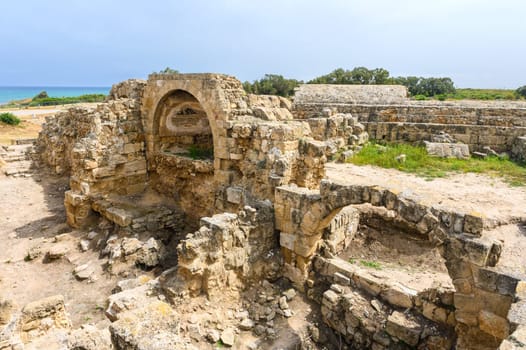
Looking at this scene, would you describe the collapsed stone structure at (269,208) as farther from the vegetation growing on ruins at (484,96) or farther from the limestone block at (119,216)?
the vegetation growing on ruins at (484,96)

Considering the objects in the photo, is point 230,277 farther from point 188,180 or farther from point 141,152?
point 141,152

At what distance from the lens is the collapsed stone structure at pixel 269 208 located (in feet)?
15.3

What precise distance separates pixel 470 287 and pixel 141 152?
885 cm

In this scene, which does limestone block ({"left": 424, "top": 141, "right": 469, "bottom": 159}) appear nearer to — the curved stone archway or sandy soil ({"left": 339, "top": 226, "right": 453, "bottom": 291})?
sandy soil ({"left": 339, "top": 226, "right": 453, "bottom": 291})

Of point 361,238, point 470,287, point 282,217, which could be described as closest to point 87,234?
point 282,217

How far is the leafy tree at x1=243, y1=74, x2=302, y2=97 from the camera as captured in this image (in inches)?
1217

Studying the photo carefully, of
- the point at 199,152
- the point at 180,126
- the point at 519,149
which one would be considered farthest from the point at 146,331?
the point at 519,149

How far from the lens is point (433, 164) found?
11508 mm

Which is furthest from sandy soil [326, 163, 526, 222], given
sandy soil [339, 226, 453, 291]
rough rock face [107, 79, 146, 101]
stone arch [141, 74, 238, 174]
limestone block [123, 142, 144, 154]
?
rough rock face [107, 79, 146, 101]

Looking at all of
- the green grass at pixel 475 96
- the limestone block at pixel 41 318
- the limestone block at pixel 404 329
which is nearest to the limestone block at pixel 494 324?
the limestone block at pixel 404 329

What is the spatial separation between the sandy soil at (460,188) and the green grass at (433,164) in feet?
1.47

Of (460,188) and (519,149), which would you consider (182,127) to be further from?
(519,149)

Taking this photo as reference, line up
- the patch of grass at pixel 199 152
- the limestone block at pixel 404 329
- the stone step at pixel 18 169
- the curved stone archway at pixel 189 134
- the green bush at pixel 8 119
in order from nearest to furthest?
the limestone block at pixel 404 329 < the curved stone archway at pixel 189 134 < the patch of grass at pixel 199 152 < the stone step at pixel 18 169 < the green bush at pixel 8 119

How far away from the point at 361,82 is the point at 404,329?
29249mm
